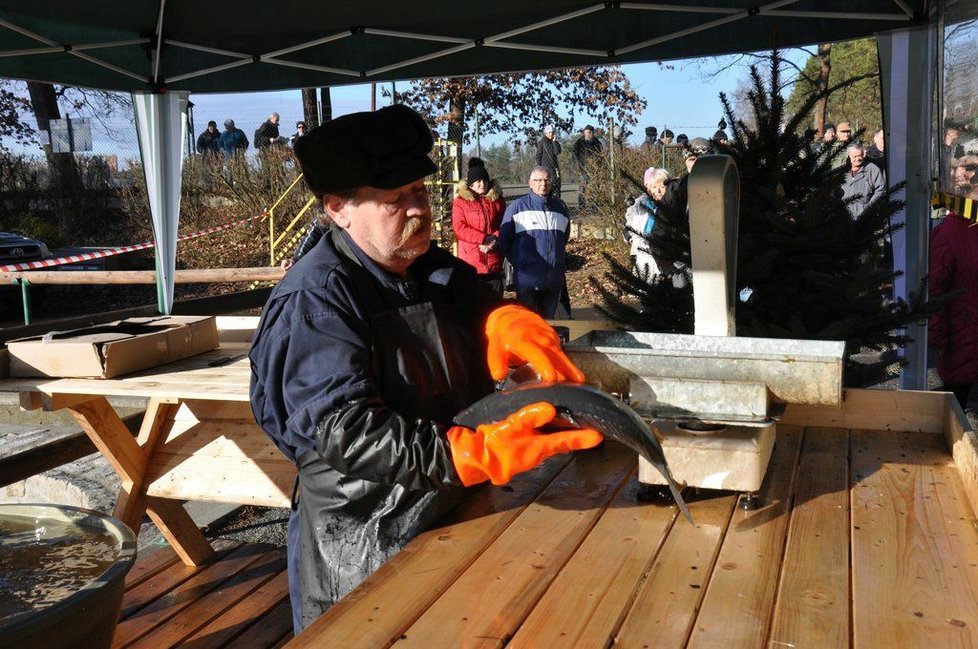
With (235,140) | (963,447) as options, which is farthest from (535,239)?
(235,140)

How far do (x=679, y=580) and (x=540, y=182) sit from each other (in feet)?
23.1

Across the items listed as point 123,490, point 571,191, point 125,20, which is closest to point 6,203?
Answer: point 571,191

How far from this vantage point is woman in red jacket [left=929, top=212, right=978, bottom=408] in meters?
5.28

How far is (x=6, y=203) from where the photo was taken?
589 inches

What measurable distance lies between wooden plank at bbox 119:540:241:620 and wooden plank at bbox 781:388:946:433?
270cm

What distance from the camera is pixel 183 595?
3.73 metres

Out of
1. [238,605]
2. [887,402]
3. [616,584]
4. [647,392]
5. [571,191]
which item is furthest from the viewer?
[571,191]

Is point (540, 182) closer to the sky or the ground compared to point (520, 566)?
closer to the sky

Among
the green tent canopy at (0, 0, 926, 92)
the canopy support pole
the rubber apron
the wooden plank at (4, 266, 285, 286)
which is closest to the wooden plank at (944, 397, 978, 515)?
the rubber apron

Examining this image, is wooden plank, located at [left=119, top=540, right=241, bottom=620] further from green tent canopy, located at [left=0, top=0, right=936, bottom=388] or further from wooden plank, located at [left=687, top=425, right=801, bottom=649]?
green tent canopy, located at [left=0, top=0, right=936, bottom=388]

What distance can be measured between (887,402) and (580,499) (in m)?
1.02

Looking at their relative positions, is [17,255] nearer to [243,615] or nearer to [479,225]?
[479,225]

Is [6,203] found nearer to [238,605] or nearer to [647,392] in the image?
[238,605]

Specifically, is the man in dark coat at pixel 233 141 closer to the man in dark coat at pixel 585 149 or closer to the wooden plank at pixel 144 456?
the man in dark coat at pixel 585 149
